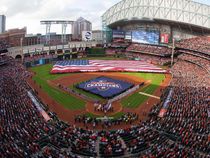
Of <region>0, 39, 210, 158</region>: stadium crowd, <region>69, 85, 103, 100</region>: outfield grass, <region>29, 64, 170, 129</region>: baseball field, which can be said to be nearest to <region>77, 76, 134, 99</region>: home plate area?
<region>69, 85, 103, 100</region>: outfield grass

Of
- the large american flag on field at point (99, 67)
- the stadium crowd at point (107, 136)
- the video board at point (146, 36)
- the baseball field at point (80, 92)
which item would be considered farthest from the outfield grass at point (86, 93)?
the video board at point (146, 36)

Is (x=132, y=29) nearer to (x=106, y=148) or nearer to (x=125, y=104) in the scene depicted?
(x=125, y=104)

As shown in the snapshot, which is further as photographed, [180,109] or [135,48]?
[135,48]

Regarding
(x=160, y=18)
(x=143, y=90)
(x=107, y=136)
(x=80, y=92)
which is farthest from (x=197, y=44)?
(x=107, y=136)

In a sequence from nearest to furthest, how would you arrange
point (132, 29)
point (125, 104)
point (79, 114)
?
point (79, 114) → point (125, 104) → point (132, 29)

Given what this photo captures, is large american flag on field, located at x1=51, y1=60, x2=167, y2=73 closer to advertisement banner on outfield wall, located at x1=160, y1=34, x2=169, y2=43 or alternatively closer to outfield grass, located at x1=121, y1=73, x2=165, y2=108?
outfield grass, located at x1=121, y1=73, x2=165, y2=108

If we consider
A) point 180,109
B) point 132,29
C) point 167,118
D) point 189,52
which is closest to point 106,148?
point 167,118
